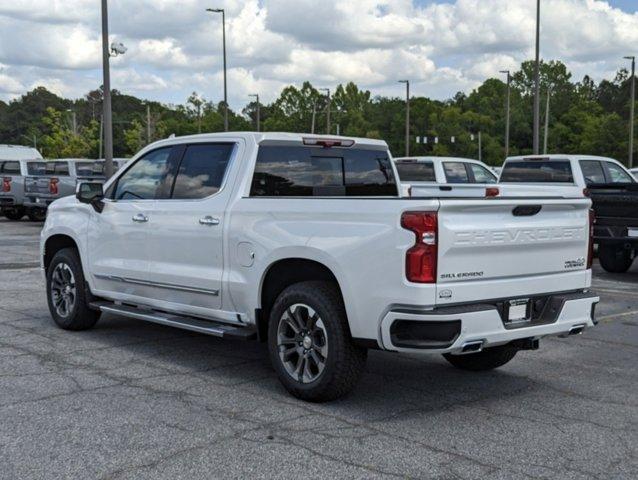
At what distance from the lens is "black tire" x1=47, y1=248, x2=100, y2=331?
802cm

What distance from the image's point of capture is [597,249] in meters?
14.3

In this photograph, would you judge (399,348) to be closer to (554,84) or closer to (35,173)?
(35,173)

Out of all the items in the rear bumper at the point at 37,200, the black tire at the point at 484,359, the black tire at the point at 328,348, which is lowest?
the black tire at the point at 484,359

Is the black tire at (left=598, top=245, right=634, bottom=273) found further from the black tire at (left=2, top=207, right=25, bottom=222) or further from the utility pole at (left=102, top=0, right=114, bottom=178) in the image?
the black tire at (left=2, top=207, right=25, bottom=222)

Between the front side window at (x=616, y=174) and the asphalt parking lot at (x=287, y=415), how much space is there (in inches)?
334

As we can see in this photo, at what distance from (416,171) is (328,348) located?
43.2 feet

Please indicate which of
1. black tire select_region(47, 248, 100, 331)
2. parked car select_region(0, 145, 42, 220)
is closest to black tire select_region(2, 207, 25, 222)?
parked car select_region(0, 145, 42, 220)

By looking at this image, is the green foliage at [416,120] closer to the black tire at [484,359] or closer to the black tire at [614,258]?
the black tire at [614,258]

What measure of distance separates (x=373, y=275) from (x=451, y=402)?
123 centimetres

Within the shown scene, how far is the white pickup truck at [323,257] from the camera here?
505cm

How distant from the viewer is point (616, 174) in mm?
16062

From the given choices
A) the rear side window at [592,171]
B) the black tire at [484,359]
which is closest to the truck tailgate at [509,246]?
the black tire at [484,359]

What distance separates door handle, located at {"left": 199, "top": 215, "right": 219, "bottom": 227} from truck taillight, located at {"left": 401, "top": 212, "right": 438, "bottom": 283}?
6.27 feet

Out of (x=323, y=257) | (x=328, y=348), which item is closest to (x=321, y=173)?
(x=323, y=257)
